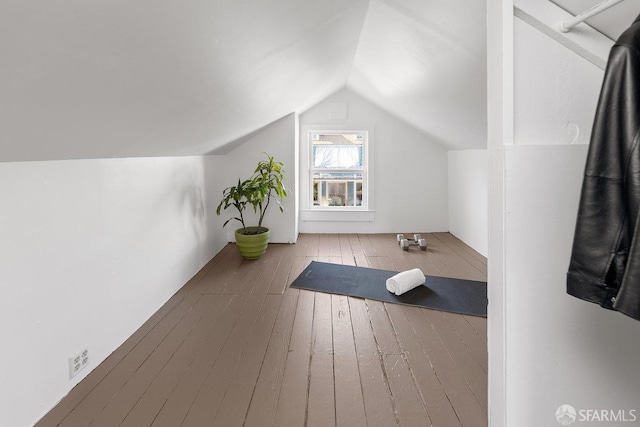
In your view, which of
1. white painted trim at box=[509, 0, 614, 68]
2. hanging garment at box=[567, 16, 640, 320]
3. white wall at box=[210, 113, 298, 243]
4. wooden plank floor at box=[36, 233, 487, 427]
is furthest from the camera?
white wall at box=[210, 113, 298, 243]

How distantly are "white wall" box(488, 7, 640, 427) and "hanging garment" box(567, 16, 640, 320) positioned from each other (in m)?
0.34

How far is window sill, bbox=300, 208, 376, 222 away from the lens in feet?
17.9

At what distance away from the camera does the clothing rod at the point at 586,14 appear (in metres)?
0.90

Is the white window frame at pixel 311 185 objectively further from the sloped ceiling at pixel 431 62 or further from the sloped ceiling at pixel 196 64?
the sloped ceiling at pixel 196 64

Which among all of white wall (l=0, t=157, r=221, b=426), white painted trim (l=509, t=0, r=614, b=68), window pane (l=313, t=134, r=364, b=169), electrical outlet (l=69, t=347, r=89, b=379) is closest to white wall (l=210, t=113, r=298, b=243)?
window pane (l=313, t=134, r=364, b=169)

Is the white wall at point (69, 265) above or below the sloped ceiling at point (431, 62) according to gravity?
below

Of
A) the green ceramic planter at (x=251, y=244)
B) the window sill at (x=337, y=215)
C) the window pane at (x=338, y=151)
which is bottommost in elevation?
the green ceramic planter at (x=251, y=244)

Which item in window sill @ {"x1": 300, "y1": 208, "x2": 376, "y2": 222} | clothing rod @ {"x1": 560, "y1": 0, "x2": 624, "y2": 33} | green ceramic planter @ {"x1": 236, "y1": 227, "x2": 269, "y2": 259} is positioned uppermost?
clothing rod @ {"x1": 560, "y1": 0, "x2": 624, "y2": 33}

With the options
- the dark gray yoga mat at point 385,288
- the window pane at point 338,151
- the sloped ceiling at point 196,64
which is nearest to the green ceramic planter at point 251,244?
the dark gray yoga mat at point 385,288

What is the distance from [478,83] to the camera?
2494 mm

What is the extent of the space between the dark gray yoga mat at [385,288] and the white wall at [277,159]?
3.84 ft

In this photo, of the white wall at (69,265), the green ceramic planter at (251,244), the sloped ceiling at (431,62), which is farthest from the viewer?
the green ceramic planter at (251,244)

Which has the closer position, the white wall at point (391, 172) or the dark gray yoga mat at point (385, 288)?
the dark gray yoga mat at point (385, 288)

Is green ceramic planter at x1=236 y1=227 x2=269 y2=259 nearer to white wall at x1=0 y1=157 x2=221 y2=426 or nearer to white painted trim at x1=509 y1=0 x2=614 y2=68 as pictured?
white wall at x1=0 y1=157 x2=221 y2=426
